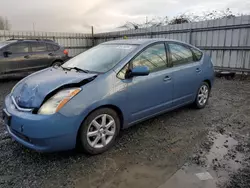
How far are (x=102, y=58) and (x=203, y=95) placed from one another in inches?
97.7

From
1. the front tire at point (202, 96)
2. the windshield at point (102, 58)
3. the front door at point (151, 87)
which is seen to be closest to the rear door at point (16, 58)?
the windshield at point (102, 58)

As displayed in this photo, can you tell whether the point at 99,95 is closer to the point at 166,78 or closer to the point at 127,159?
the point at 127,159

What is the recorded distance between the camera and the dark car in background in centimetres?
719

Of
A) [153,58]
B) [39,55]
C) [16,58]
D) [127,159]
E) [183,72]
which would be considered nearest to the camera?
[127,159]

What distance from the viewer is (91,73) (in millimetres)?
2795

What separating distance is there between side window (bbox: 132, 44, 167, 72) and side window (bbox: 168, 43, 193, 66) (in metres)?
0.21

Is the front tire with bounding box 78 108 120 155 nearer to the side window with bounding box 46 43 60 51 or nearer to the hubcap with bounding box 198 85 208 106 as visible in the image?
the hubcap with bounding box 198 85 208 106

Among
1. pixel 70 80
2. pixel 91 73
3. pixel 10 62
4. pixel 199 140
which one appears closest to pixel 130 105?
pixel 91 73

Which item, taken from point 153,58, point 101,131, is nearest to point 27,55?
point 153,58

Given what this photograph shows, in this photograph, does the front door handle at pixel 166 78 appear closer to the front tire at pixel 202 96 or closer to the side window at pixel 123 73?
the side window at pixel 123 73

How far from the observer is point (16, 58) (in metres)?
7.36

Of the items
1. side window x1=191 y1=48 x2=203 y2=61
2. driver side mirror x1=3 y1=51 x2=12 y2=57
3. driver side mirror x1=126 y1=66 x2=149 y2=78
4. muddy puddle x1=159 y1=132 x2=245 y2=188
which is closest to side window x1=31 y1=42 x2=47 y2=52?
driver side mirror x1=3 y1=51 x2=12 y2=57

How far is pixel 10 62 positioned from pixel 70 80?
5.88 meters

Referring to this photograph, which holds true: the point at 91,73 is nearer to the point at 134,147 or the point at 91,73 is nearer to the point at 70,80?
the point at 70,80
